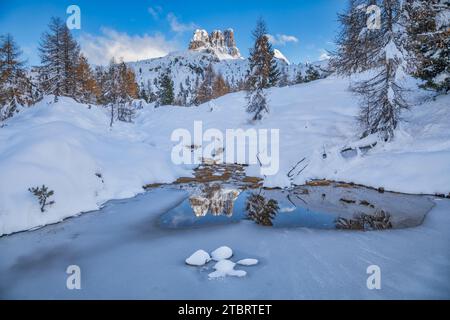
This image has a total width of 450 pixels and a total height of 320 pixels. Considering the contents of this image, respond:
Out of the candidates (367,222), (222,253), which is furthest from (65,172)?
(367,222)

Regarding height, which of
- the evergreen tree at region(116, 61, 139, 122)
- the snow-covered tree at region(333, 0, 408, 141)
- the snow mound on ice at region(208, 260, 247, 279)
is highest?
the evergreen tree at region(116, 61, 139, 122)

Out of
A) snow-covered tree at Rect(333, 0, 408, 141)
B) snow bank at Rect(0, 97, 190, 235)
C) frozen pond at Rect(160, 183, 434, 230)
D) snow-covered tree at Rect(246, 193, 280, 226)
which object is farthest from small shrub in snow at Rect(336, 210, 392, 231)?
snow bank at Rect(0, 97, 190, 235)

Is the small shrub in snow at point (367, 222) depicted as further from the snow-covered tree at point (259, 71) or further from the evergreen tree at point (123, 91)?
the evergreen tree at point (123, 91)

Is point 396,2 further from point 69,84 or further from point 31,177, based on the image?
point 69,84

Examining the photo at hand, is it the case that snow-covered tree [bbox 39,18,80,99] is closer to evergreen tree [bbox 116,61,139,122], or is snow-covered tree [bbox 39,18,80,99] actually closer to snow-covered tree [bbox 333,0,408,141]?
evergreen tree [bbox 116,61,139,122]

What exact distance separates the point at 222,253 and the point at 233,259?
26cm

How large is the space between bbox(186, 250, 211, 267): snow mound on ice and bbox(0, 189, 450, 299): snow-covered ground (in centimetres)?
14

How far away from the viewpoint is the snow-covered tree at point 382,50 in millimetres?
13156

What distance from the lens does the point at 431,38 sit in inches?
517

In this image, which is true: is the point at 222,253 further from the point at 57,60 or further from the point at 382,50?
the point at 57,60

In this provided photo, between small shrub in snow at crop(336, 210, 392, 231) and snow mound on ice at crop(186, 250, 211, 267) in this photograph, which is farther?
small shrub in snow at crop(336, 210, 392, 231)

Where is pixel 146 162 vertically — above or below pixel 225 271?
above

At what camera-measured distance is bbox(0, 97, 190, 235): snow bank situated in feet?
28.8

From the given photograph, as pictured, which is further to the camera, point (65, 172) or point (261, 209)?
point (65, 172)
